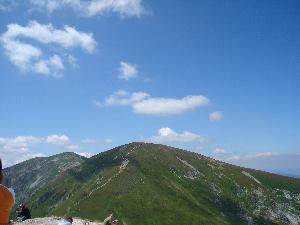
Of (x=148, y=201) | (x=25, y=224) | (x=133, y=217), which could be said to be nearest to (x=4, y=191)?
(x=25, y=224)

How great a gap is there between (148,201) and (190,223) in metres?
22.3

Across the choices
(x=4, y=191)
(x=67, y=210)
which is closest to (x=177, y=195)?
(x=67, y=210)

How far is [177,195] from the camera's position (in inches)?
7603

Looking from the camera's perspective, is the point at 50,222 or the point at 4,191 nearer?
the point at 4,191

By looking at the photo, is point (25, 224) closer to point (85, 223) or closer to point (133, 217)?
point (85, 223)

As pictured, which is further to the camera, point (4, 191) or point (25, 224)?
point (25, 224)

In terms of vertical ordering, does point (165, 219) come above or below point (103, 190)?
below

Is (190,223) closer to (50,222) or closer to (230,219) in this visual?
(230,219)

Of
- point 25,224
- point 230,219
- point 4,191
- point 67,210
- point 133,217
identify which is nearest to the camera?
point 4,191

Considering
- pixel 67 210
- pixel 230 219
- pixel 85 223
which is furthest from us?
pixel 230 219

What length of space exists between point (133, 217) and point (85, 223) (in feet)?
382

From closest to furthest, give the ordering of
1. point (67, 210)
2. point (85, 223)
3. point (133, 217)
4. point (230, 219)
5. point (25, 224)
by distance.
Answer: point (25, 224) → point (85, 223) → point (133, 217) → point (67, 210) → point (230, 219)

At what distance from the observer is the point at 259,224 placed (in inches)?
7638

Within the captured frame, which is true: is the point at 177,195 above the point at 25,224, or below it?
above
